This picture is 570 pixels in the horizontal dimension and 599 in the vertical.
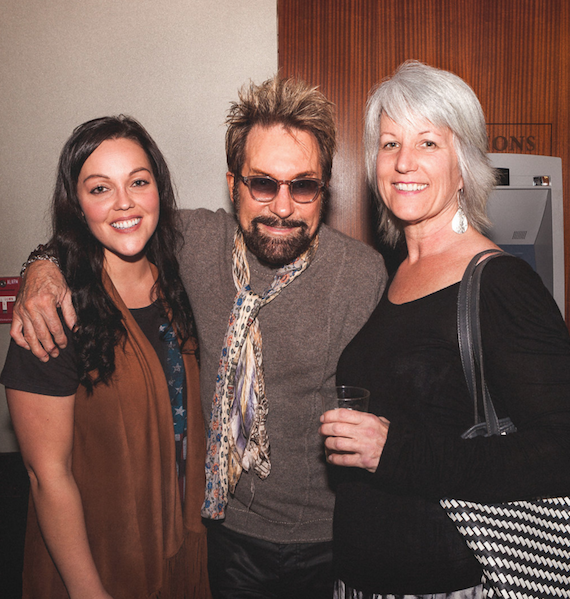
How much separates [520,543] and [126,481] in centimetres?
117

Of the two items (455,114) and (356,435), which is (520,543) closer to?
(356,435)

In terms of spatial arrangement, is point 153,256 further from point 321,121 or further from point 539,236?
point 539,236

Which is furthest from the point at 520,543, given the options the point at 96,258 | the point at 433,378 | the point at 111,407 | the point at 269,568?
the point at 96,258

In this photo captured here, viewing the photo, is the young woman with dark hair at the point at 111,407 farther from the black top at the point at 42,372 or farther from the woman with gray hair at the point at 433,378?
the woman with gray hair at the point at 433,378

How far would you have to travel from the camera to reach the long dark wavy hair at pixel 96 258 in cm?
152

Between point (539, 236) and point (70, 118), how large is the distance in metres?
2.75

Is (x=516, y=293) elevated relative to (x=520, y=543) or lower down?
elevated

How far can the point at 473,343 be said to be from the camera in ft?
3.61

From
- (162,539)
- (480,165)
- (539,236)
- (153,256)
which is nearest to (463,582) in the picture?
(162,539)

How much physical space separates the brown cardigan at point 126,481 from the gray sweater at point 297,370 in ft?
0.73

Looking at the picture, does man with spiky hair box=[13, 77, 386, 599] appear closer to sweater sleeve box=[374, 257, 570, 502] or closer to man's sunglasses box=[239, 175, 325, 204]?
man's sunglasses box=[239, 175, 325, 204]

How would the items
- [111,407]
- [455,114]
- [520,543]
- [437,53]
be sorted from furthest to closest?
[437,53] < [111,407] < [455,114] < [520,543]

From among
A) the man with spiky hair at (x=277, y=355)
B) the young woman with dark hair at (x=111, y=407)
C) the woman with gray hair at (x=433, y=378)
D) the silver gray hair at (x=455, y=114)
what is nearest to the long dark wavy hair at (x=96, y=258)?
the young woman with dark hair at (x=111, y=407)

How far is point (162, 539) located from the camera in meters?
1.68
